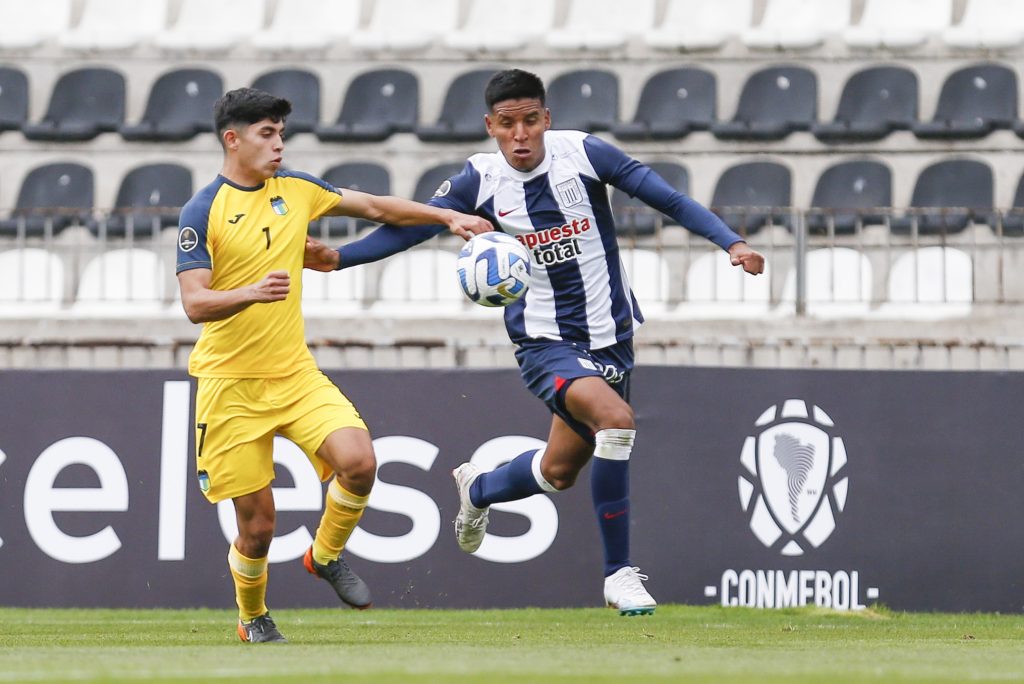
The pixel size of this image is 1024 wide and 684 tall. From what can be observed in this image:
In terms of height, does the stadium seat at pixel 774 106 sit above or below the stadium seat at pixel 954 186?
above

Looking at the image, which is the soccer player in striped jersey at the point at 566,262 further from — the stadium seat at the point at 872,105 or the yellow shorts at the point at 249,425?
the stadium seat at the point at 872,105

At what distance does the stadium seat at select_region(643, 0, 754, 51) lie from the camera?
58.4ft

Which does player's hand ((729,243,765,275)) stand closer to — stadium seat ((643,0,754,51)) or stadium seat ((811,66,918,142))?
stadium seat ((811,66,918,142))

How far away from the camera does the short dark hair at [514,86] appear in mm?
7484

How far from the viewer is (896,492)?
10336 mm

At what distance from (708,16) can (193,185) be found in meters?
6.30

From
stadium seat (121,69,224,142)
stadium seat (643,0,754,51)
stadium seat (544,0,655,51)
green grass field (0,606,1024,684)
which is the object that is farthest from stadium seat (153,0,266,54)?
green grass field (0,606,1024,684)

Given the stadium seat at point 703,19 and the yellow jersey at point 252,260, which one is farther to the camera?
the stadium seat at point 703,19

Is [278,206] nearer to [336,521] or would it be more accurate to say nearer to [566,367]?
[336,521]

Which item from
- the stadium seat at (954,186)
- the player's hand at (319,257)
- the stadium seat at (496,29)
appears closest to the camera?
the player's hand at (319,257)

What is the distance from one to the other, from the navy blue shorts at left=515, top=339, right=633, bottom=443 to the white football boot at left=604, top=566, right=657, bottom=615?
0.76m

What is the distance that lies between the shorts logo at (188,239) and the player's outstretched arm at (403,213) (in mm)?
788

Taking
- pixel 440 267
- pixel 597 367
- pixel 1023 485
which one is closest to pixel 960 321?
pixel 1023 485

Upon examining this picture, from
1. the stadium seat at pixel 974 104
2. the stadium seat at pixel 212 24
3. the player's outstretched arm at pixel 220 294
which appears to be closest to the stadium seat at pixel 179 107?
the stadium seat at pixel 212 24
